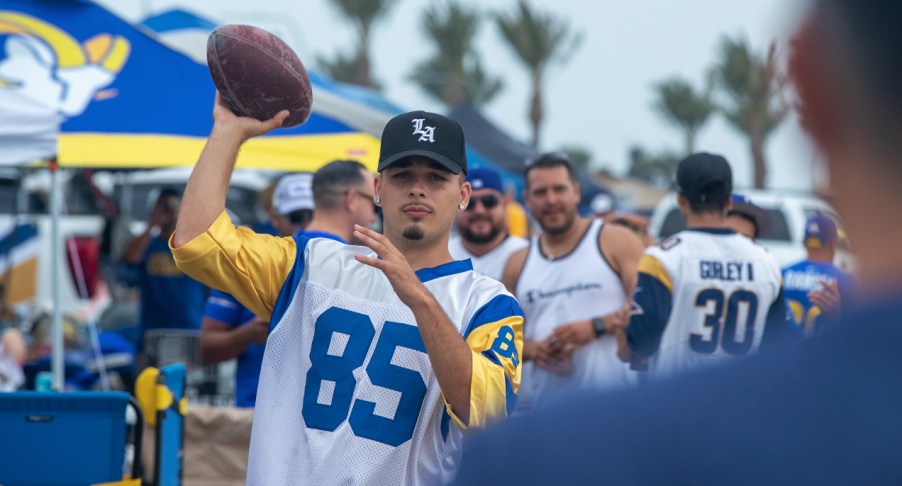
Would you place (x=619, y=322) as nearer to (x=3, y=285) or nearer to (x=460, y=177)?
(x=460, y=177)

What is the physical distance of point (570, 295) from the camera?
592cm

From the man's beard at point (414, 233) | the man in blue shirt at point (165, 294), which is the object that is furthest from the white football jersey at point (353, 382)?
the man in blue shirt at point (165, 294)

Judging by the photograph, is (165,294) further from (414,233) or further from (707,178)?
(414,233)

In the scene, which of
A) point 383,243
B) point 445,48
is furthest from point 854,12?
point 445,48

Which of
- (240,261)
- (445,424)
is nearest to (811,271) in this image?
(445,424)

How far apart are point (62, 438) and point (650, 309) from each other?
2692mm

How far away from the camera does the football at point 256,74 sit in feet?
10.9

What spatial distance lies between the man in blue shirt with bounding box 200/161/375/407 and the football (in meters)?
1.01

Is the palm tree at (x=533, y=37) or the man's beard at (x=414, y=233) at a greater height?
the palm tree at (x=533, y=37)

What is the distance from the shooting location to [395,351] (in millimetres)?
3074

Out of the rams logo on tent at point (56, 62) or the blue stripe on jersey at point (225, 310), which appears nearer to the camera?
the blue stripe on jersey at point (225, 310)

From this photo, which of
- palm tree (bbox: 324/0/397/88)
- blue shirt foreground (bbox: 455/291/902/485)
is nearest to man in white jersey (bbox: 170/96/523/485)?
blue shirt foreground (bbox: 455/291/902/485)

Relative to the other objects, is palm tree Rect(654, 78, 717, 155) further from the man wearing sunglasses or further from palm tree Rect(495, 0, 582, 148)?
the man wearing sunglasses

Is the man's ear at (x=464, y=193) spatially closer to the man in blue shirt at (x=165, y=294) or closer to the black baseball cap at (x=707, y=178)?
the black baseball cap at (x=707, y=178)
